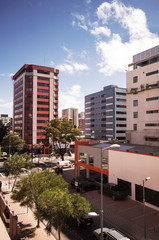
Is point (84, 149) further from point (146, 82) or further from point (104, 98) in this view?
point (104, 98)

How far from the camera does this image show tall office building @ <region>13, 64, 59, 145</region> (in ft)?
260

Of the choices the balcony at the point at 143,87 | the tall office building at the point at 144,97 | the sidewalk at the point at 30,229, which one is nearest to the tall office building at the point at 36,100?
the tall office building at the point at 144,97

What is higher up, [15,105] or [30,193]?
[15,105]

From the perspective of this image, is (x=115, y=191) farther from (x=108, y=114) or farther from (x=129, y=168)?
(x=108, y=114)

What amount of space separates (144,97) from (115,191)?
98.6 feet

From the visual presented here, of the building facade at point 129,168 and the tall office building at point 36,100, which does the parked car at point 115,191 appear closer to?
the building facade at point 129,168

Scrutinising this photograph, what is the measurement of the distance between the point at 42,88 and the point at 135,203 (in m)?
66.3

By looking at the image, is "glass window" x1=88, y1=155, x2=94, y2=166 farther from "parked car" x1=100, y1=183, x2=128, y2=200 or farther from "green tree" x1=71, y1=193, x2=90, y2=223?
"green tree" x1=71, y1=193, x2=90, y2=223

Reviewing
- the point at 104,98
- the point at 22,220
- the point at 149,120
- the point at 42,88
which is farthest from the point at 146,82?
the point at 104,98

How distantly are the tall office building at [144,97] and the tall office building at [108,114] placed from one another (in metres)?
45.6

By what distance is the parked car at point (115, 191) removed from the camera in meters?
28.0

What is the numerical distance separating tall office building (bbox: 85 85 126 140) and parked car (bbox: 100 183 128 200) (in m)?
68.6

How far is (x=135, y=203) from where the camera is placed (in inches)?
1053

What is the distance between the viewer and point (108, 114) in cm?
10306
